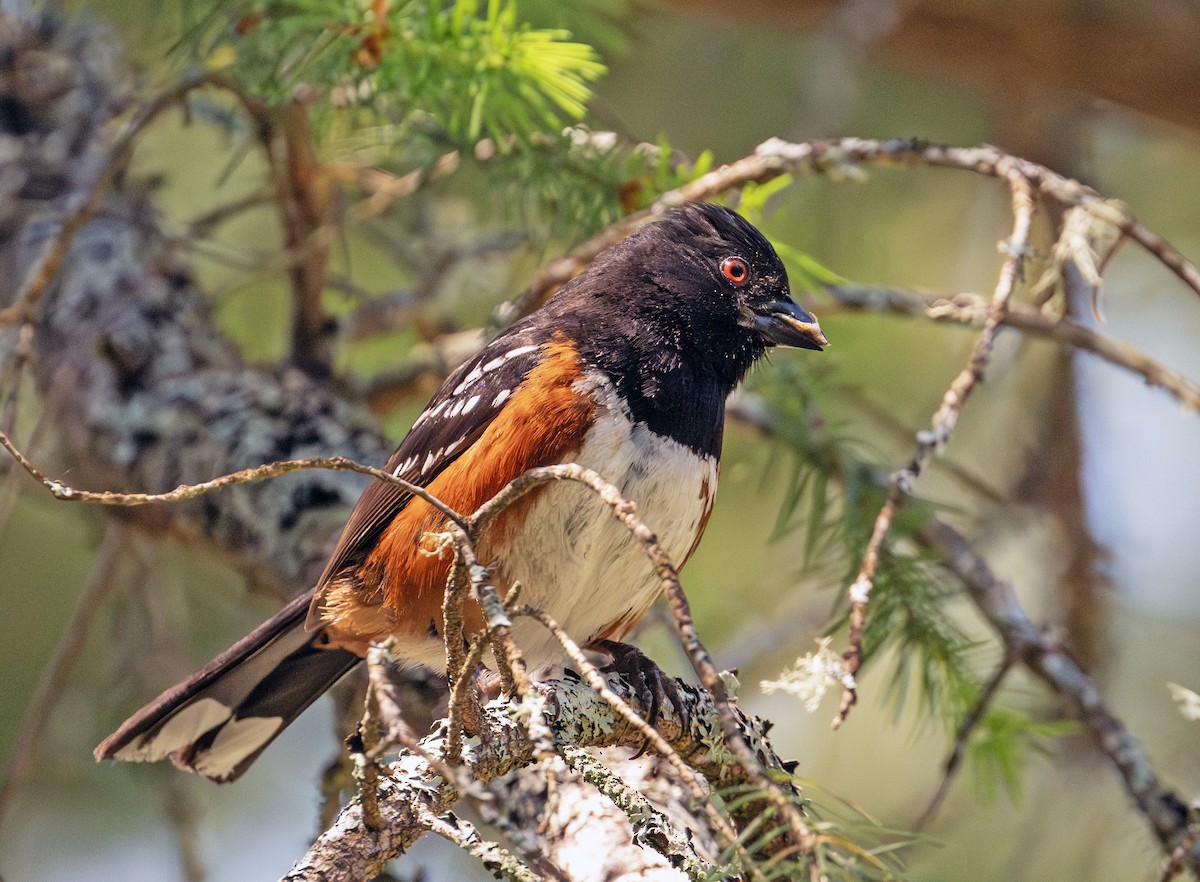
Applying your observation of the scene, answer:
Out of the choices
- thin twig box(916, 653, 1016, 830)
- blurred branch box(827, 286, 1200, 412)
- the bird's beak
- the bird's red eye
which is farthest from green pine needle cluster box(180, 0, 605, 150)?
thin twig box(916, 653, 1016, 830)

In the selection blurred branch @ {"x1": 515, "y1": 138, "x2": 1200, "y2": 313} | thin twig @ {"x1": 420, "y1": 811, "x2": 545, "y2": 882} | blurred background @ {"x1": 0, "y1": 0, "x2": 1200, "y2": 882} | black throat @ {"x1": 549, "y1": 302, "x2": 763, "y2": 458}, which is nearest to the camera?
thin twig @ {"x1": 420, "y1": 811, "x2": 545, "y2": 882}

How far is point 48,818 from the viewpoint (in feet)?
13.6

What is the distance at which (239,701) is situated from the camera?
2535 millimetres

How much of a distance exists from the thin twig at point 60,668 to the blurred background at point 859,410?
251 millimetres

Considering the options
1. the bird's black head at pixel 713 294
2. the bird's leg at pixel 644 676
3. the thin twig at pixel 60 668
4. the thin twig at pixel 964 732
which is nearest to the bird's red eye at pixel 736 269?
the bird's black head at pixel 713 294

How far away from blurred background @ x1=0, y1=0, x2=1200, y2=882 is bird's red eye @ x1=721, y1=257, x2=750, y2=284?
0.37m

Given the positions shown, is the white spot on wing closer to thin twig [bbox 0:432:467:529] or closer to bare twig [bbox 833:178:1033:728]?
bare twig [bbox 833:178:1033:728]

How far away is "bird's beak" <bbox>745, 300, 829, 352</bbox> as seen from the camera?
2.43 meters

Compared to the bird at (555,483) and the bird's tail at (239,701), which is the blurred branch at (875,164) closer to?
the bird at (555,483)

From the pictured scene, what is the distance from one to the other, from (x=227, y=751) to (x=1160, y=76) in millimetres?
3431

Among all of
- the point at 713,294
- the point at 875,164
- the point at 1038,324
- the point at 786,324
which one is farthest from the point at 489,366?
the point at 1038,324

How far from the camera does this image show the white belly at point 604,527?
208 cm

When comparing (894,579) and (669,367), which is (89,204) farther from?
(894,579)

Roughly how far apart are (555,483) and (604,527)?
0.13 meters
